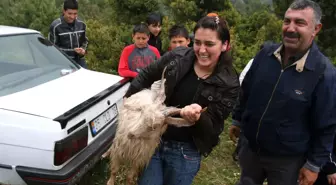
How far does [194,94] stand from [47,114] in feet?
4.07

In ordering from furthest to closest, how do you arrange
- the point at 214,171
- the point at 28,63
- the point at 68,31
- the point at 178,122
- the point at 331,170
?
1. the point at 68,31
2. the point at 214,171
3. the point at 28,63
4. the point at 331,170
5. the point at 178,122

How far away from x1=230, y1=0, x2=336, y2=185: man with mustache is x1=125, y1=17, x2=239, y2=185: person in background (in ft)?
1.48

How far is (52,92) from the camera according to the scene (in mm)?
2992

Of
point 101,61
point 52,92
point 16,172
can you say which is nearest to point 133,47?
point 52,92

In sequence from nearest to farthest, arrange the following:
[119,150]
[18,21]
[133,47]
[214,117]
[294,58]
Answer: [214,117], [119,150], [294,58], [133,47], [18,21]

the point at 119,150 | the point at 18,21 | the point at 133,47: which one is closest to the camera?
the point at 119,150

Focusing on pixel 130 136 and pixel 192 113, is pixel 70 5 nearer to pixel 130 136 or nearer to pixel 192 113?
pixel 130 136

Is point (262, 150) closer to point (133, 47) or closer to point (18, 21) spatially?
point (133, 47)

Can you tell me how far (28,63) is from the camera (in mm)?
3631

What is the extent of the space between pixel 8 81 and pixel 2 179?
3.19 ft

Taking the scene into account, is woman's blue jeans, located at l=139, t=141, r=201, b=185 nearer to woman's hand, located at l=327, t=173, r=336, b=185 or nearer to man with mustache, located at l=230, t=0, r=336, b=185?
man with mustache, located at l=230, t=0, r=336, b=185

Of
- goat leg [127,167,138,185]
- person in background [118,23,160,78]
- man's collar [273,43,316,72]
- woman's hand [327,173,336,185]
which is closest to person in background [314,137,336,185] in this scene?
woman's hand [327,173,336,185]

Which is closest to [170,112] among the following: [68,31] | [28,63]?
[28,63]

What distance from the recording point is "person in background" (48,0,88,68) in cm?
492
